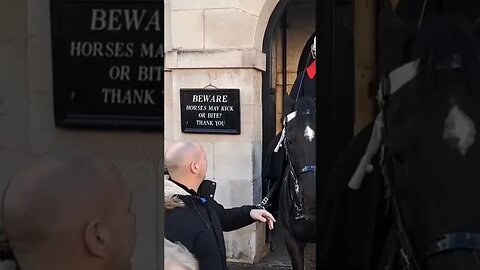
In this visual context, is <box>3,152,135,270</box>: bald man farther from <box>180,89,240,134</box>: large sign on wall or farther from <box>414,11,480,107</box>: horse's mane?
<box>180,89,240,134</box>: large sign on wall

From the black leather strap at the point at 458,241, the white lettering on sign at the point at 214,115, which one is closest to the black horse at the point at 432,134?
the black leather strap at the point at 458,241

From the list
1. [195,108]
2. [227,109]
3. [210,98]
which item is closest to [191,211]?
[195,108]

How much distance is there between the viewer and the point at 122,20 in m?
0.86

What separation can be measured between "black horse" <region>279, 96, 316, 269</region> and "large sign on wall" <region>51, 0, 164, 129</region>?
4.82ft

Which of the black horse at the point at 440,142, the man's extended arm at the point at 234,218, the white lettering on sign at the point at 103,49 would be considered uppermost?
the white lettering on sign at the point at 103,49

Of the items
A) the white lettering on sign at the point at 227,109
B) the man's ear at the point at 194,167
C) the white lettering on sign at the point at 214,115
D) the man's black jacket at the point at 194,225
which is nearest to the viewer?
the man's black jacket at the point at 194,225

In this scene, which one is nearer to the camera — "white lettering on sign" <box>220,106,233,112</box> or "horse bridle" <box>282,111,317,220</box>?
"horse bridle" <box>282,111,317,220</box>

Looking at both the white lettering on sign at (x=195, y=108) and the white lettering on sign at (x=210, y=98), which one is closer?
the white lettering on sign at (x=195, y=108)

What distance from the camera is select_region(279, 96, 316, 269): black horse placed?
2516 mm

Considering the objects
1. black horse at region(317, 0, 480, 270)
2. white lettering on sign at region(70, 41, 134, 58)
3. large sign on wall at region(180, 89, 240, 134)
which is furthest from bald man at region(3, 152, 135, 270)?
large sign on wall at region(180, 89, 240, 134)

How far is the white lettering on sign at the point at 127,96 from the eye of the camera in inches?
34.2

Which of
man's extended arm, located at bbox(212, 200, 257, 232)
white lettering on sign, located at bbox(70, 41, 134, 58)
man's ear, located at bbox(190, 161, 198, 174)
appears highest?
white lettering on sign, located at bbox(70, 41, 134, 58)

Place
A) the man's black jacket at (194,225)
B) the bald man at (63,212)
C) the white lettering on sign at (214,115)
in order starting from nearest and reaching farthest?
the bald man at (63,212) < the man's black jacket at (194,225) < the white lettering on sign at (214,115)

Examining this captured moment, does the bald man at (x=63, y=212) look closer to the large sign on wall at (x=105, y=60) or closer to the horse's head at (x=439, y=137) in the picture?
the large sign on wall at (x=105, y=60)
